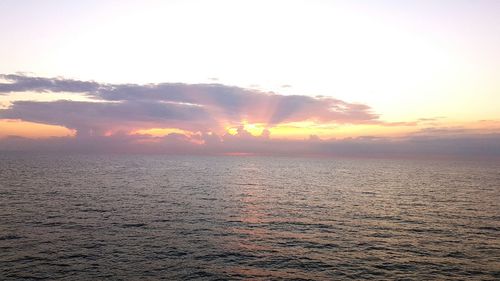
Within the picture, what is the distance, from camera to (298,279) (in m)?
34.9

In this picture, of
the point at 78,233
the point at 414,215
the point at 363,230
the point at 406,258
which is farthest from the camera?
the point at 414,215

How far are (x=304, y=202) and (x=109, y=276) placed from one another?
56143 mm

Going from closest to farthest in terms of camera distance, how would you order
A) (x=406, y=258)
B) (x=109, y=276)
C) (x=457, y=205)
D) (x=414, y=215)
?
(x=109, y=276) < (x=406, y=258) < (x=414, y=215) < (x=457, y=205)

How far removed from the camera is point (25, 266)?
3641 cm

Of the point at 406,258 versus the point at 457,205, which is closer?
the point at 406,258

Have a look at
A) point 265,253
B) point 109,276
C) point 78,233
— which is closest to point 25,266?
point 109,276

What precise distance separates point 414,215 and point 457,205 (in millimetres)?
20522

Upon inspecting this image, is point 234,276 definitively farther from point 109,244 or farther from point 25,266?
point 25,266

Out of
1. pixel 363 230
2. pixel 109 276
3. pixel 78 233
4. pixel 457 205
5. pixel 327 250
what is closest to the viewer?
pixel 109 276

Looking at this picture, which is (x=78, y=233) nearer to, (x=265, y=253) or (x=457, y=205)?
(x=265, y=253)

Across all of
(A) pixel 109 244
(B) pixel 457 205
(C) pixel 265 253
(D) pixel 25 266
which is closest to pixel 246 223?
(C) pixel 265 253

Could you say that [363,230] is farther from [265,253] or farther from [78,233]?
[78,233]

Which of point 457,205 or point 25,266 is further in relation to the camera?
point 457,205

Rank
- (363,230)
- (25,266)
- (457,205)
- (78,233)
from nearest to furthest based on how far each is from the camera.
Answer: (25,266) → (78,233) → (363,230) → (457,205)
